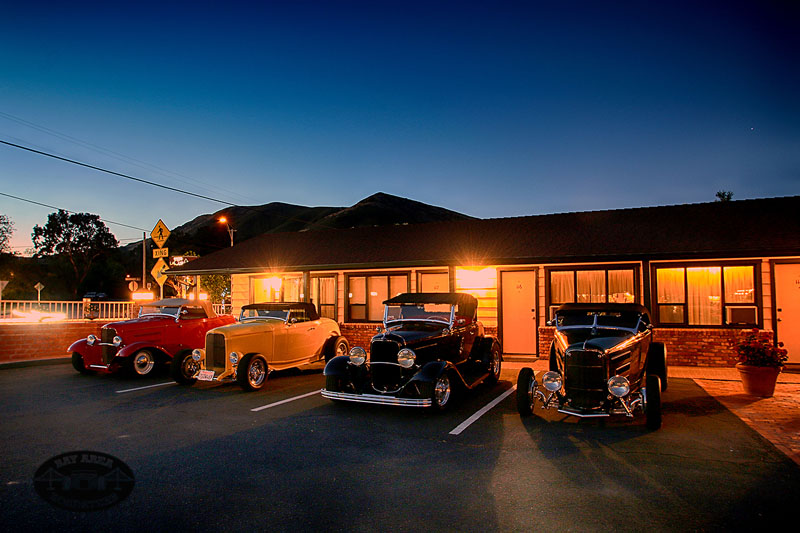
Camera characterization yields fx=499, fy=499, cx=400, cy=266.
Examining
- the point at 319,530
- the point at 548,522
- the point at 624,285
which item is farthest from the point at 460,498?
the point at 624,285

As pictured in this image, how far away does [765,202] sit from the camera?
13.9 m

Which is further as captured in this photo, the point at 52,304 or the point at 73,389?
the point at 52,304

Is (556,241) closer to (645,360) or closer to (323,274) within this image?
(645,360)

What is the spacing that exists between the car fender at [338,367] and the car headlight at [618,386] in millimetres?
3951

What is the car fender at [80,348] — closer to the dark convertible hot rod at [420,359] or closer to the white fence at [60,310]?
the white fence at [60,310]

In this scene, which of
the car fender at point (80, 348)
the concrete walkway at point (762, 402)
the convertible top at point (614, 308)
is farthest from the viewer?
the car fender at point (80, 348)

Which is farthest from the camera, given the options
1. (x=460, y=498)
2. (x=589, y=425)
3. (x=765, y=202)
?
(x=765, y=202)

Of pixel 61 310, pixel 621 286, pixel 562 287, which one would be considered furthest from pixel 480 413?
pixel 61 310

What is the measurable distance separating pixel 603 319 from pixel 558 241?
5.80 metres

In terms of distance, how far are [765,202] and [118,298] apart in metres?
82.2

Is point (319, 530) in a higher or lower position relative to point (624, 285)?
lower

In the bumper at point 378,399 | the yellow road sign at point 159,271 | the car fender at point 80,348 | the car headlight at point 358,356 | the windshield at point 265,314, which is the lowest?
the bumper at point 378,399

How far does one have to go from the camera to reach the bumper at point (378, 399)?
23.3 ft

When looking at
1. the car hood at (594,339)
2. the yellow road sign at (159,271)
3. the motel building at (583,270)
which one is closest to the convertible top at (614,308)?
the car hood at (594,339)
